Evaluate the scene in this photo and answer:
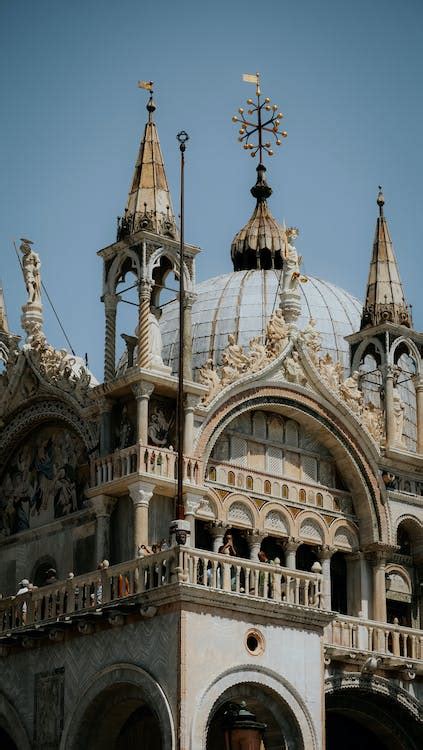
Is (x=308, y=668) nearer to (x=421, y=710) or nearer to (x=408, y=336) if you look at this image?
(x=421, y=710)

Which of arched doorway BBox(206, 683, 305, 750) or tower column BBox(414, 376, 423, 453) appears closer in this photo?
arched doorway BBox(206, 683, 305, 750)

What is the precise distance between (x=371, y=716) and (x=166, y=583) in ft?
30.3

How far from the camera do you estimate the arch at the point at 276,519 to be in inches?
1518

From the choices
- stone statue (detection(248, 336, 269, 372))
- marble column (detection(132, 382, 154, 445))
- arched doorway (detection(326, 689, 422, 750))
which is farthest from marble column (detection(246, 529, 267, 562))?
marble column (detection(132, 382, 154, 445))

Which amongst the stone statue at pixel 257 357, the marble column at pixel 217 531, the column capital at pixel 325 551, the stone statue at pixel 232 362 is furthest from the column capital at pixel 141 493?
the column capital at pixel 325 551

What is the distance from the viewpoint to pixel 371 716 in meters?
37.5

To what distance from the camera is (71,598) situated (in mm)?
33594

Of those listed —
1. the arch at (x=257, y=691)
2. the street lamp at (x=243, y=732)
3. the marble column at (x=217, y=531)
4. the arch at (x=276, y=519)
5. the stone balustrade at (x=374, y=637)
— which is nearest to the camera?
the street lamp at (x=243, y=732)

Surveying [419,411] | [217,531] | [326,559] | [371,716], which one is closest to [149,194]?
[217,531]

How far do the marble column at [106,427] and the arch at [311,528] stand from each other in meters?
5.57

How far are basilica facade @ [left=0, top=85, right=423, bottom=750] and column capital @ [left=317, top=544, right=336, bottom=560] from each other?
1.9 inches

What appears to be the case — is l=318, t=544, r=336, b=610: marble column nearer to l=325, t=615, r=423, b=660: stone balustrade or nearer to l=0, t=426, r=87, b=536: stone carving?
l=325, t=615, r=423, b=660: stone balustrade

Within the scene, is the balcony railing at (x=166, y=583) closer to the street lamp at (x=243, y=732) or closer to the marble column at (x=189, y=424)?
the marble column at (x=189, y=424)

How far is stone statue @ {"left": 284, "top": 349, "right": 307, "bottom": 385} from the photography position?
3894cm
